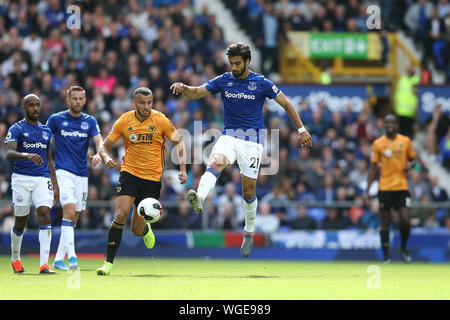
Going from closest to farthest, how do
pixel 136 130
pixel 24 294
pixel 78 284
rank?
pixel 24 294, pixel 78 284, pixel 136 130

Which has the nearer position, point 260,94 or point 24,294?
point 24,294

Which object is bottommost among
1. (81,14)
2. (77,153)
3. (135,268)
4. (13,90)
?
(135,268)

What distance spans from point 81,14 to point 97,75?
2.36 m

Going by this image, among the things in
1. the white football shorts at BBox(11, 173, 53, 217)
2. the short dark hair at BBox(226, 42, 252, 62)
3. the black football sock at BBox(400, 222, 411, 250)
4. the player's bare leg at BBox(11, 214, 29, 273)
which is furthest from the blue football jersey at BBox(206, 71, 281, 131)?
the black football sock at BBox(400, 222, 411, 250)

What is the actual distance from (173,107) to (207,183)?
1112 cm

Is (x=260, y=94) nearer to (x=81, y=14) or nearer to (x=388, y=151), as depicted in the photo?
(x=388, y=151)

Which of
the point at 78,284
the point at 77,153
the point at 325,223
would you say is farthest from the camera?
the point at 325,223

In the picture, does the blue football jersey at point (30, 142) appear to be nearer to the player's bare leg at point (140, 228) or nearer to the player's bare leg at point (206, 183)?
the player's bare leg at point (140, 228)

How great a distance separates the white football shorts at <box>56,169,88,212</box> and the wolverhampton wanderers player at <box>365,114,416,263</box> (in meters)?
5.73

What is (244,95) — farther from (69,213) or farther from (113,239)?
(69,213)

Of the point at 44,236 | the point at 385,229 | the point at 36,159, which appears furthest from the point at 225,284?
the point at 385,229

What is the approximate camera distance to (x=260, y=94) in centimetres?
1315

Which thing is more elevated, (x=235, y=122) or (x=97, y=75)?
(x=97, y=75)
